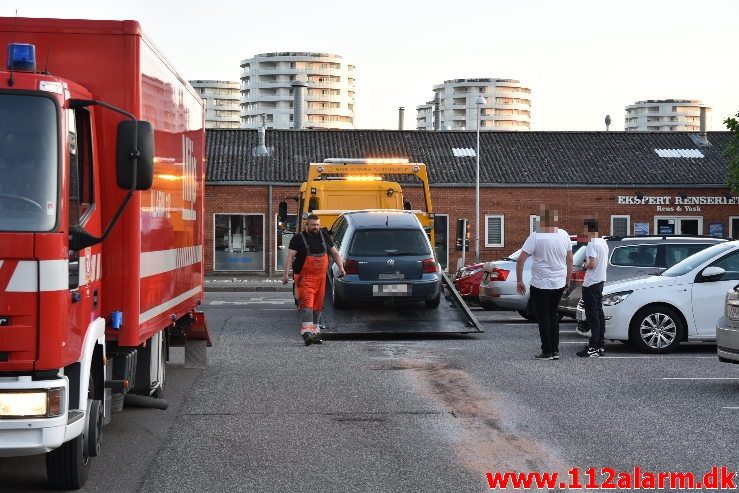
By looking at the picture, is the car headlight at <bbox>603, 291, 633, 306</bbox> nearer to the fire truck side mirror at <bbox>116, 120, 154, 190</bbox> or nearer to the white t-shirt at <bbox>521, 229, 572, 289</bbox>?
the white t-shirt at <bbox>521, 229, 572, 289</bbox>

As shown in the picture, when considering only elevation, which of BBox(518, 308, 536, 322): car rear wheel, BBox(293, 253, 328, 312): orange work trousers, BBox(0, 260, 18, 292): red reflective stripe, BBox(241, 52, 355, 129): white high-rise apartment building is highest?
BBox(241, 52, 355, 129): white high-rise apartment building

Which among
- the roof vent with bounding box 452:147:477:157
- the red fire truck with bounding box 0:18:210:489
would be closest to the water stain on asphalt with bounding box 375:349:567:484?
the red fire truck with bounding box 0:18:210:489

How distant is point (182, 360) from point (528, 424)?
5568 millimetres

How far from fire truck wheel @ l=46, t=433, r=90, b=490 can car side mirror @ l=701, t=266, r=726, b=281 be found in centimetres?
1001

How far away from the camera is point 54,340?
711cm

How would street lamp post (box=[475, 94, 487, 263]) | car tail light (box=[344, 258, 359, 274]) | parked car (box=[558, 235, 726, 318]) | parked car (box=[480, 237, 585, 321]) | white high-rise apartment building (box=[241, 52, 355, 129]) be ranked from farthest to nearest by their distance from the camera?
white high-rise apartment building (box=[241, 52, 355, 129])
street lamp post (box=[475, 94, 487, 263])
parked car (box=[480, 237, 585, 321])
parked car (box=[558, 235, 726, 318])
car tail light (box=[344, 258, 359, 274])

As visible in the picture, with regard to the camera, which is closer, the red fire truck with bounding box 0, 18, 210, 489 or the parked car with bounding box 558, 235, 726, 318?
the red fire truck with bounding box 0, 18, 210, 489

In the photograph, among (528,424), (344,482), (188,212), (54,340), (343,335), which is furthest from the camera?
(343,335)

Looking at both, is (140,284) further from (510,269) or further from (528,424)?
(510,269)

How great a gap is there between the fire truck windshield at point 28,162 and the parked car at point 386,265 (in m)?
11.6

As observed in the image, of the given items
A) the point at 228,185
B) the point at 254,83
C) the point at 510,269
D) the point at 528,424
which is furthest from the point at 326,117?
the point at 528,424

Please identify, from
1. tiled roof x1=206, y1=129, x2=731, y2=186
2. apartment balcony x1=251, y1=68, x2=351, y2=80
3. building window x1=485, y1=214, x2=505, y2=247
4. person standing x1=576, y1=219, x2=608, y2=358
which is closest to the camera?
person standing x1=576, y1=219, x2=608, y2=358

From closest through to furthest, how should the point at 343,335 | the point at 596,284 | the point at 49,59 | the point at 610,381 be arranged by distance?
the point at 49,59 → the point at 610,381 → the point at 596,284 → the point at 343,335

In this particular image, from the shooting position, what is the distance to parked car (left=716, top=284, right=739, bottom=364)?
39.8ft
